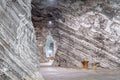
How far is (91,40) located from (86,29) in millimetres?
951

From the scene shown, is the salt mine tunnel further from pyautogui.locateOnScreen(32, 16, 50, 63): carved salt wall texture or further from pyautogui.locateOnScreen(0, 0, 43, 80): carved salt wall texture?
pyautogui.locateOnScreen(0, 0, 43, 80): carved salt wall texture

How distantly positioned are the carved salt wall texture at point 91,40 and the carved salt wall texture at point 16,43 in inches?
355

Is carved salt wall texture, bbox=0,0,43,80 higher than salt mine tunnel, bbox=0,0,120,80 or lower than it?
lower

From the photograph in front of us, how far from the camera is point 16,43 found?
6824 mm

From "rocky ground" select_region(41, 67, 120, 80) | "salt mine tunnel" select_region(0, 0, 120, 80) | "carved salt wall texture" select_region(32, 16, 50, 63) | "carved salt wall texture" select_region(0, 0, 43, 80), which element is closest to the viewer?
"carved salt wall texture" select_region(0, 0, 43, 80)

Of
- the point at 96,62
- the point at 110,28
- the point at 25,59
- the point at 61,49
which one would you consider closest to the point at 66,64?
the point at 61,49

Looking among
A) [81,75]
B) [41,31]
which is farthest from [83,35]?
[41,31]

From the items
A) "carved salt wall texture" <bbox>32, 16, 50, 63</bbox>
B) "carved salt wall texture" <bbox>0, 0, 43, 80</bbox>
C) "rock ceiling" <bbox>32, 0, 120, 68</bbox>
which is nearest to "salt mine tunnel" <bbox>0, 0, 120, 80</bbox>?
"rock ceiling" <bbox>32, 0, 120, 68</bbox>

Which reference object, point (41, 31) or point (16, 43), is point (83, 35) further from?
point (16, 43)

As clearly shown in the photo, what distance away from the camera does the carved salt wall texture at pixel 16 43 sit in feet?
19.4

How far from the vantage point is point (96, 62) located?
55.8 ft

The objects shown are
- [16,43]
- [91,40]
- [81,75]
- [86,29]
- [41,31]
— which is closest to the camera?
[16,43]

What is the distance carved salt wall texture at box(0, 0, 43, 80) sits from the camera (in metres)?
5.91

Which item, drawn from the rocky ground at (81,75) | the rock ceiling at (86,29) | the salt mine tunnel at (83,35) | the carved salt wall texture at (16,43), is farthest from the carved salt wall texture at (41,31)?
the carved salt wall texture at (16,43)
